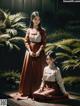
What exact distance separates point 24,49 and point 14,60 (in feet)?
1.17

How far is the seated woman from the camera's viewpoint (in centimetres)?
790

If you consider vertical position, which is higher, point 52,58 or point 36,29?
point 36,29

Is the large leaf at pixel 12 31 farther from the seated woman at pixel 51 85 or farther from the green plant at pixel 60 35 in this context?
the seated woman at pixel 51 85

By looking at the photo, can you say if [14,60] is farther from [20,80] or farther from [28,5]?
[28,5]

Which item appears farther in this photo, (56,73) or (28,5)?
(28,5)

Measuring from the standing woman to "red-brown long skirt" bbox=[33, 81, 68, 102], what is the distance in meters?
0.34

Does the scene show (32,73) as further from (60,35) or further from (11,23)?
(11,23)

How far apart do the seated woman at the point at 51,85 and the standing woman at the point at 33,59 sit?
0.24 meters

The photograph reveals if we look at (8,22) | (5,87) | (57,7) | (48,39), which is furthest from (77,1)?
(5,87)

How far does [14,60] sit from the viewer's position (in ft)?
29.2

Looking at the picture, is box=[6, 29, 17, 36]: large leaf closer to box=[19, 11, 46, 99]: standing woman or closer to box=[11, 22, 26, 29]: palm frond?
box=[11, 22, 26, 29]: palm frond

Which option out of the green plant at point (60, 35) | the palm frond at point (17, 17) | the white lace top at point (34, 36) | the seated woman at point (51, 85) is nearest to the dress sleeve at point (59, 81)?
the seated woman at point (51, 85)

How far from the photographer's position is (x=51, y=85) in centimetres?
800

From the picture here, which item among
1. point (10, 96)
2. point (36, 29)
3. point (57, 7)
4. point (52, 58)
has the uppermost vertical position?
point (57, 7)
